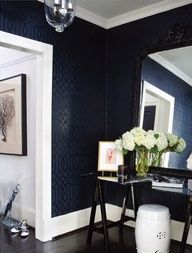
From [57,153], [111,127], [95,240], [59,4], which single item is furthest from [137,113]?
[59,4]

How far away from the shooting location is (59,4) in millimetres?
1906

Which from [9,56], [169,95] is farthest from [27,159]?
[169,95]

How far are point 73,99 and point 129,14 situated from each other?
3.93 ft

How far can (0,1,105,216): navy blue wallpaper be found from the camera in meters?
2.94

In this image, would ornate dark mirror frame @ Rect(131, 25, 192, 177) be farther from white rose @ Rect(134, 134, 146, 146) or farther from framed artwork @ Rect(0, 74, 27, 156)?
framed artwork @ Rect(0, 74, 27, 156)

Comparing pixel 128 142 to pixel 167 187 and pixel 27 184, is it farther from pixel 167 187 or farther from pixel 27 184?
pixel 27 184

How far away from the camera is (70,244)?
294cm

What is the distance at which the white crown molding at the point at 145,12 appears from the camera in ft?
9.80

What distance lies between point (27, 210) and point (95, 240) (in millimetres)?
958

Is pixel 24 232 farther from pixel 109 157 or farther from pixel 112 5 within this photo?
pixel 112 5

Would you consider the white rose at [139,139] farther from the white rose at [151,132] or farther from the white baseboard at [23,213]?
the white baseboard at [23,213]

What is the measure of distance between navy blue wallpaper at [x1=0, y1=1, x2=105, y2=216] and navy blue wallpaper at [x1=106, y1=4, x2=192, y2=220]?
118mm

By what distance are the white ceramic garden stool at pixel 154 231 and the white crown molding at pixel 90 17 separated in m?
2.24

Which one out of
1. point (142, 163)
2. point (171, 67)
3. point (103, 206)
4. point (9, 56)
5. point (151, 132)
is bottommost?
point (103, 206)
